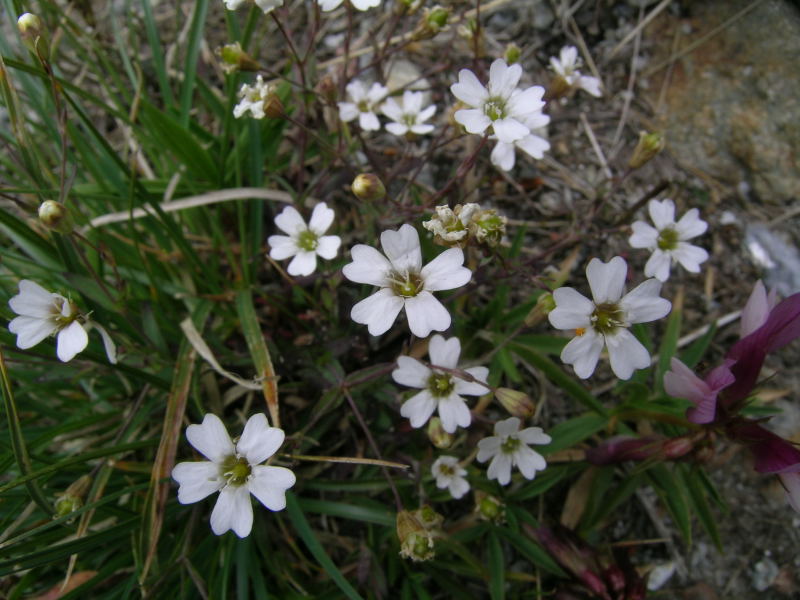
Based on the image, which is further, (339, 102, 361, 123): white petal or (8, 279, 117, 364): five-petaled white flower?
(339, 102, 361, 123): white petal

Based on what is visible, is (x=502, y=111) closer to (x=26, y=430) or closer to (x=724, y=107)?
(x=724, y=107)

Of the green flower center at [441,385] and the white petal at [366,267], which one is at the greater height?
the white petal at [366,267]

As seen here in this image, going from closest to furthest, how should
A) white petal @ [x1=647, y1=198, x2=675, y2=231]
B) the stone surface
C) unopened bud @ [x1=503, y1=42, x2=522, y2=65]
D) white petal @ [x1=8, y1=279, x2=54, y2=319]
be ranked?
white petal @ [x1=8, y1=279, x2=54, y2=319] < white petal @ [x1=647, y1=198, x2=675, y2=231] < unopened bud @ [x1=503, y1=42, x2=522, y2=65] < the stone surface

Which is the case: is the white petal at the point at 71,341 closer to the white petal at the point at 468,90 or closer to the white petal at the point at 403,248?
the white petal at the point at 403,248

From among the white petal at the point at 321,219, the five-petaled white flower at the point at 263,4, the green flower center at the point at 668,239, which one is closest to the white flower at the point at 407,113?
the white petal at the point at 321,219

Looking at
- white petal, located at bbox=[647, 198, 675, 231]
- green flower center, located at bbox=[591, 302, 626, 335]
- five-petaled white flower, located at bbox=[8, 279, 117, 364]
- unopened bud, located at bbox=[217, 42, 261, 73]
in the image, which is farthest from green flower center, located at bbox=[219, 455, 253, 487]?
white petal, located at bbox=[647, 198, 675, 231]

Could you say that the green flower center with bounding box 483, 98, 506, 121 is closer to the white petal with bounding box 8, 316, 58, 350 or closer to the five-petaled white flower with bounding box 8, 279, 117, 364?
the five-petaled white flower with bounding box 8, 279, 117, 364

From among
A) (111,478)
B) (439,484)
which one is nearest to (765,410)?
(439,484)
